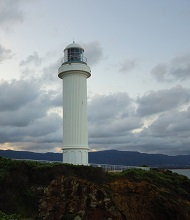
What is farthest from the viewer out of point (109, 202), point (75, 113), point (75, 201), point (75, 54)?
point (75, 54)

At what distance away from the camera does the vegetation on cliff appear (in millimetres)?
18234

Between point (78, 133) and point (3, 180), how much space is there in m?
8.38

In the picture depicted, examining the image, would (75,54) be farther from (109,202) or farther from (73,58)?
(109,202)

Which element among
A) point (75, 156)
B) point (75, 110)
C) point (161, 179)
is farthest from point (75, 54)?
point (161, 179)

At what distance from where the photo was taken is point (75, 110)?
25.4m

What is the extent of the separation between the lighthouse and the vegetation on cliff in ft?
13.8

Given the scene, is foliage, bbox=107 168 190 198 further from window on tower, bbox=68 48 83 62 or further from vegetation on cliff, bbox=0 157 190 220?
window on tower, bbox=68 48 83 62

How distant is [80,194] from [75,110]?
27.0 ft

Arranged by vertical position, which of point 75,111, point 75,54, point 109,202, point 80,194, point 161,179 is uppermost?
point 75,54

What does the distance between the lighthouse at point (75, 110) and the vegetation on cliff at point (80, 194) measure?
420cm

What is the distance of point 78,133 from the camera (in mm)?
25219

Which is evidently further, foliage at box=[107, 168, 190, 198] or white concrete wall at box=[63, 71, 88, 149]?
white concrete wall at box=[63, 71, 88, 149]

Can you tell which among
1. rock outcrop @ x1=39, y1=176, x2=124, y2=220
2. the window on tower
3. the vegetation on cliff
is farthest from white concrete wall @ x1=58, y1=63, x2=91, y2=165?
rock outcrop @ x1=39, y1=176, x2=124, y2=220

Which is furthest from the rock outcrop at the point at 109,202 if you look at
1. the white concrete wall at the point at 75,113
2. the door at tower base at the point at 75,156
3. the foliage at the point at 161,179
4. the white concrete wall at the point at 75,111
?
the white concrete wall at the point at 75,111
